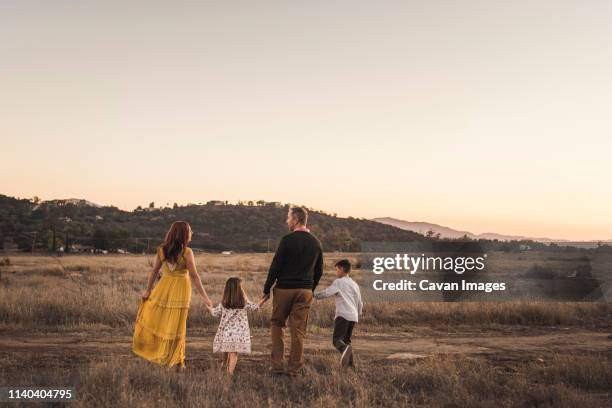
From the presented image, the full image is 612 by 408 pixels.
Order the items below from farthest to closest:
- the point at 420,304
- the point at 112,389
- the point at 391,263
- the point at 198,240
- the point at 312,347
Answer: the point at 198,240 → the point at 391,263 → the point at 420,304 → the point at 312,347 → the point at 112,389

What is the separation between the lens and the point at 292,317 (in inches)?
308

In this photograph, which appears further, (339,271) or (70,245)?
(70,245)

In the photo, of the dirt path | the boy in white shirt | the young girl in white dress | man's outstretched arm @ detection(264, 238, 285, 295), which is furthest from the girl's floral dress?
the dirt path

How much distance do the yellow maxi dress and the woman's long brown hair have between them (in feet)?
0.28

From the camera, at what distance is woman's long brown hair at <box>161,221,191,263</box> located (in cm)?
729

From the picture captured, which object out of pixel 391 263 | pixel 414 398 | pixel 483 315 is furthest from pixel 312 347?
pixel 391 263

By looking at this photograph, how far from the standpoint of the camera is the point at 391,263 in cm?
4372

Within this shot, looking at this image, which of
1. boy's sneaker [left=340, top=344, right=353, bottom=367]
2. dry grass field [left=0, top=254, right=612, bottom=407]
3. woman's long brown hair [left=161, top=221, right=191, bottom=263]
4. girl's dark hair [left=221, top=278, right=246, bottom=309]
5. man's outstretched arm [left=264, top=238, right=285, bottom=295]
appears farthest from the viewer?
boy's sneaker [left=340, top=344, right=353, bottom=367]

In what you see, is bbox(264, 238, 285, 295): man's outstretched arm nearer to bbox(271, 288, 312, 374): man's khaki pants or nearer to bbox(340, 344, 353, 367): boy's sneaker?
bbox(271, 288, 312, 374): man's khaki pants

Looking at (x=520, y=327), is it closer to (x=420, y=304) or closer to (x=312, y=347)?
(x=420, y=304)

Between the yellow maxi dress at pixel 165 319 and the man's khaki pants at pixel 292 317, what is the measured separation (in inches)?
47.4

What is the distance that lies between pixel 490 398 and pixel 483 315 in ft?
31.1

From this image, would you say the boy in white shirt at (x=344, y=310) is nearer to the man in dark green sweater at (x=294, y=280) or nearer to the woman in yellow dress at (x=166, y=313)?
the man in dark green sweater at (x=294, y=280)

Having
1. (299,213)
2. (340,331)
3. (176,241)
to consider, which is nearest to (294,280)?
(299,213)
